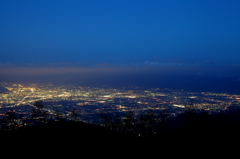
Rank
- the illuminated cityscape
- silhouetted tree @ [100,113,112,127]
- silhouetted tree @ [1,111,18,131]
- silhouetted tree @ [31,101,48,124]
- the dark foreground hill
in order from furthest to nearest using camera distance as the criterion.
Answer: the illuminated cityscape, silhouetted tree @ [100,113,112,127], silhouetted tree @ [31,101,48,124], silhouetted tree @ [1,111,18,131], the dark foreground hill

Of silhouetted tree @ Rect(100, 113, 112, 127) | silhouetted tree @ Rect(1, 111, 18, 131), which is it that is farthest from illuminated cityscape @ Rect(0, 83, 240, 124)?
silhouetted tree @ Rect(1, 111, 18, 131)

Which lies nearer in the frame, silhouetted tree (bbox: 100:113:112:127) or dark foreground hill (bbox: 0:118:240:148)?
dark foreground hill (bbox: 0:118:240:148)

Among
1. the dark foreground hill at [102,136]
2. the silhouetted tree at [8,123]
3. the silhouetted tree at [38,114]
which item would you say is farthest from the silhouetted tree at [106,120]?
the silhouetted tree at [8,123]

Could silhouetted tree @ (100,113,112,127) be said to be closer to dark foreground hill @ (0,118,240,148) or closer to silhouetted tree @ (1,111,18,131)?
dark foreground hill @ (0,118,240,148)

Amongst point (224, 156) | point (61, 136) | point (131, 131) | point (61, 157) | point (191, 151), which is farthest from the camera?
point (131, 131)

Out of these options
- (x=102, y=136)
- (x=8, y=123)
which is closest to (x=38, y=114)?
(x=8, y=123)

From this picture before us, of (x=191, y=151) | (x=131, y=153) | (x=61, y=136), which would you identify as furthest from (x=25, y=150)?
(x=191, y=151)

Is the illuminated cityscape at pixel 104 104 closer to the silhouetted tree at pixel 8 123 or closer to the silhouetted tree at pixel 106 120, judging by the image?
the silhouetted tree at pixel 106 120

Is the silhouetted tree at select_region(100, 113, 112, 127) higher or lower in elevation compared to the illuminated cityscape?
higher

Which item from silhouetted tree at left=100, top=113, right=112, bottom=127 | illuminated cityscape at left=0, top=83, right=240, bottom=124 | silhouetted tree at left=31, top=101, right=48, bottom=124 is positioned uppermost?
silhouetted tree at left=31, top=101, right=48, bottom=124

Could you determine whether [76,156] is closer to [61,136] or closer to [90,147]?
[90,147]

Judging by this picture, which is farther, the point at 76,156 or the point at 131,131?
the point at 131,131
